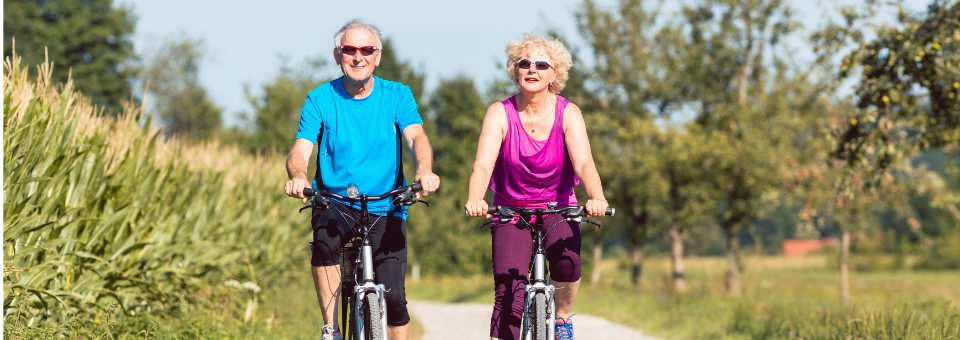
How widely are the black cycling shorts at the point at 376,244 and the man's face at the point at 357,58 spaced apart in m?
0.64

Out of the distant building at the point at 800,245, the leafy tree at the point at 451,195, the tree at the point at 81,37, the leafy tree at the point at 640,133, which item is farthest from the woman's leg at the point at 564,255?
the distant building at the point at 800,245

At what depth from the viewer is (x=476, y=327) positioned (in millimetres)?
9867

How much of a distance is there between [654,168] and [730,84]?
16.3 ft

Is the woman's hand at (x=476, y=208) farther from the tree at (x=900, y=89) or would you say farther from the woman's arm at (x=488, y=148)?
the tree at (x=900, y=89)

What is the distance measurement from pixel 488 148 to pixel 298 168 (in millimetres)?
925

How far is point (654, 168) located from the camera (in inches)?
915

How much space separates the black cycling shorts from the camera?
3.73 meters

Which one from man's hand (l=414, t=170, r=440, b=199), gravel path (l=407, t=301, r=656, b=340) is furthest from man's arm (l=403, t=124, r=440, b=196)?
gravel path (l=407, t=301, r=656, b=340)

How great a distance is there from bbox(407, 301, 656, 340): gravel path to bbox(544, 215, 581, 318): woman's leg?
4.43 meters

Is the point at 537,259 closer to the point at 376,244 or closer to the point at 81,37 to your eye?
the point at 376,244

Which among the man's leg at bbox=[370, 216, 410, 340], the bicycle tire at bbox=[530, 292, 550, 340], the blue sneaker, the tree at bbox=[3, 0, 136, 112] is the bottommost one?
the blue sneaker

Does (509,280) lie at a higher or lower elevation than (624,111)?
lower

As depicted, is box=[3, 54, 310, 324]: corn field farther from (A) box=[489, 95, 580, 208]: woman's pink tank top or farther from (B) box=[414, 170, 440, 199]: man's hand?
(A) box=[489, 95, 580, 208]: woman's pink tank top

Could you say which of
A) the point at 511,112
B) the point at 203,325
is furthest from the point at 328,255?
the point at 203,325
